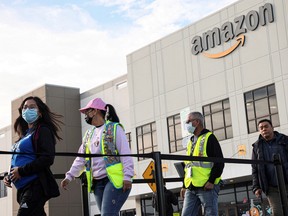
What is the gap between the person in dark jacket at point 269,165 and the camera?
22.9ft

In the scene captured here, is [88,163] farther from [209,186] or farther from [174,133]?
[174,133]

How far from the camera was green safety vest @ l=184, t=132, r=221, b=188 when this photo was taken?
6.56 meters

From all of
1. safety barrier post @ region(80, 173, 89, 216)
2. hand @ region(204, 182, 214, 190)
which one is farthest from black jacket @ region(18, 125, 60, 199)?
hand @ region(204, 182, 214, 190)

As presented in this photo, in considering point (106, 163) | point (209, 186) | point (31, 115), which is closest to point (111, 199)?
point (106, 163)

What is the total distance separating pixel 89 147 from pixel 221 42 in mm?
26277

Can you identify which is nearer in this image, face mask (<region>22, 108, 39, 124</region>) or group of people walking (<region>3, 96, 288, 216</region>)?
group of people walking (<region>3, 96, 288, 216</region>)

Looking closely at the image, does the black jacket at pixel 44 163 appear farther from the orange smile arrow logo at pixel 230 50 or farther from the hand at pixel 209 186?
the orange smile arrow logo at pixel 230 50

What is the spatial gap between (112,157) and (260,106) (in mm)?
24245

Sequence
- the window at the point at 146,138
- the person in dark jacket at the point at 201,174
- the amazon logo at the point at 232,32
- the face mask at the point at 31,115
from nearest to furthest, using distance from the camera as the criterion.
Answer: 1. the face mask at the point at 31,115
2. the person in dark jacket at the point at 201,174
3. the amazon logo at the point at 232,32
4. the window at the point at 146,138

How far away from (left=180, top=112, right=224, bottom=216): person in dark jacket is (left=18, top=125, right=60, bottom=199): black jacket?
2005 millimetres

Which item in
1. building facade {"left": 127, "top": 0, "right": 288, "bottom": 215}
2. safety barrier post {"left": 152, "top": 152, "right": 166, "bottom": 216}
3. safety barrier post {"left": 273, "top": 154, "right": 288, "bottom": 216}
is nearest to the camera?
safety barrier post {"left": 152, "top": 152, "right": 166, "bottom": 216}

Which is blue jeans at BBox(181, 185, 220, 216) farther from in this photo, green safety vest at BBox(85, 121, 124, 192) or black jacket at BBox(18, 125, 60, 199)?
black jacket at BBox(18, 125, 60, 199)

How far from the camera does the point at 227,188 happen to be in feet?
109

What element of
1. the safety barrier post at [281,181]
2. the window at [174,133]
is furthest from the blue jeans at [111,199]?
the window at [174,133]
